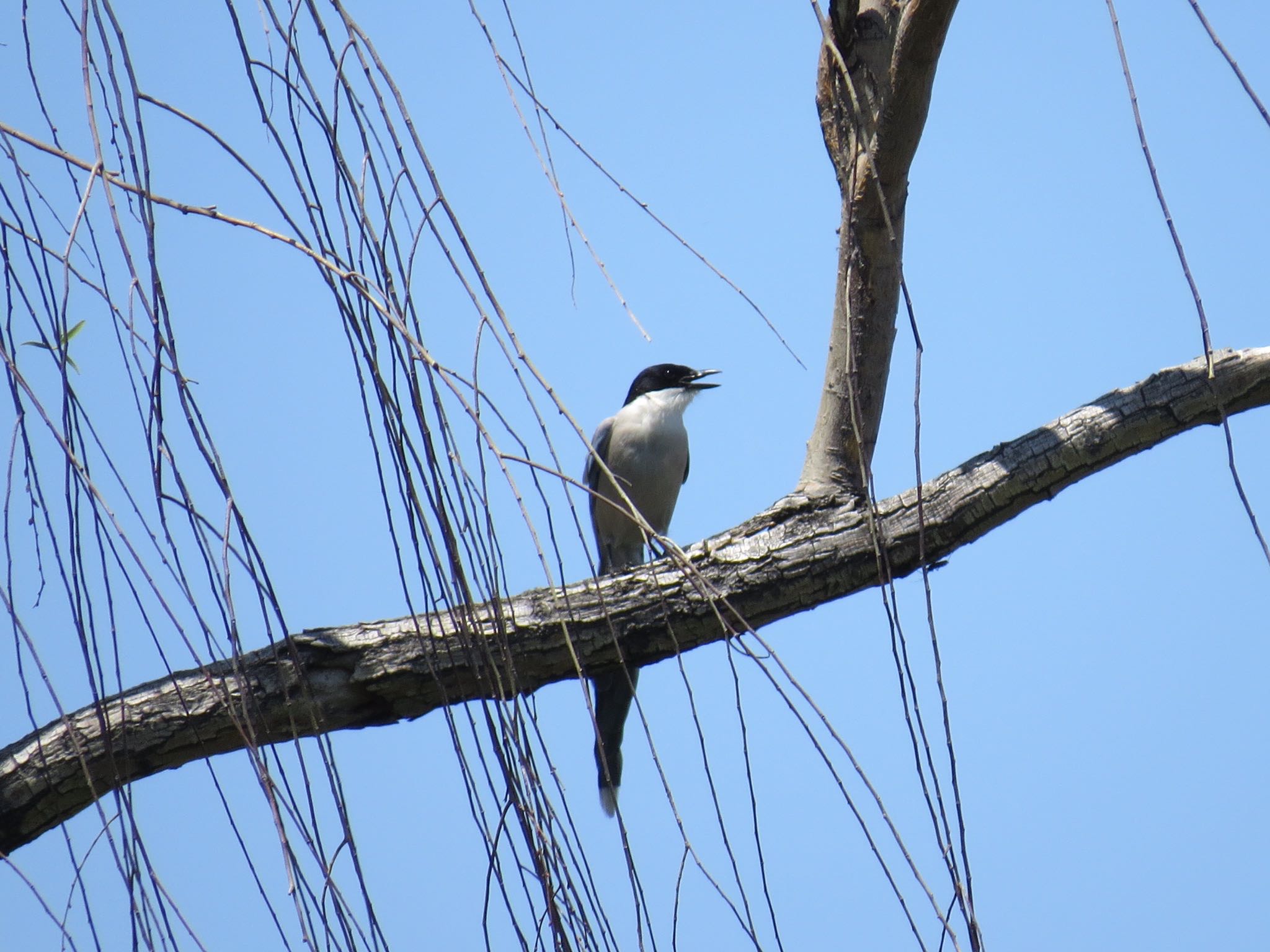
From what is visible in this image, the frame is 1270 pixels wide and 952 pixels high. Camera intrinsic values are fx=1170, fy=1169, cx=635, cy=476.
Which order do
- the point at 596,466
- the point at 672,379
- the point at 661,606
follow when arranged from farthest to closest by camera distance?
the point at 672,379
the point at 596,466
the point at 661,606

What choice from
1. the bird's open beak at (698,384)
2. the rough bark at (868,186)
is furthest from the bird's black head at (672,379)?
the rough bark at (868,186)

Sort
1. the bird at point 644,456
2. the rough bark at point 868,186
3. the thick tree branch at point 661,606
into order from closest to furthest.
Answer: the thick tree branch at point 661,606 → the rough bark at point 868,186 → the bird at point 644,456

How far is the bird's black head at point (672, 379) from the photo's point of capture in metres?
7.61

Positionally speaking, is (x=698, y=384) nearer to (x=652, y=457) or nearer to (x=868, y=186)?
(x=652, y=457)

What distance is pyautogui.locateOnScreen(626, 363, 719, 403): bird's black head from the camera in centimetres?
761

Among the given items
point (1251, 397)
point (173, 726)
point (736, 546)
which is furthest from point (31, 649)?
point (1251, 397)

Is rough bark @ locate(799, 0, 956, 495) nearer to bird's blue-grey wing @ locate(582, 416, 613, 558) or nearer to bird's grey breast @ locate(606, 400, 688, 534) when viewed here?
bird's blue-grey wing @ locate(582, 416, 613, 558)

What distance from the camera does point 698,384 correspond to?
24.9 feet

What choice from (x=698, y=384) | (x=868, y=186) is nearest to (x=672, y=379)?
(x=698, y=384)

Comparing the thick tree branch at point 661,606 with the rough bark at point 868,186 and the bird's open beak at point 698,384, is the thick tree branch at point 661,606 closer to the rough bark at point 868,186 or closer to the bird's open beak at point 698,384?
the rough bark at point 868,186

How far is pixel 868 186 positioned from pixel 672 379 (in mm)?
4636

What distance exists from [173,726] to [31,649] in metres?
1.34

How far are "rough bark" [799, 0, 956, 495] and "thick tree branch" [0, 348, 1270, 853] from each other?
0.24 meters

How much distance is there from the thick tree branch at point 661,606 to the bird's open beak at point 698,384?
4.37 meters
